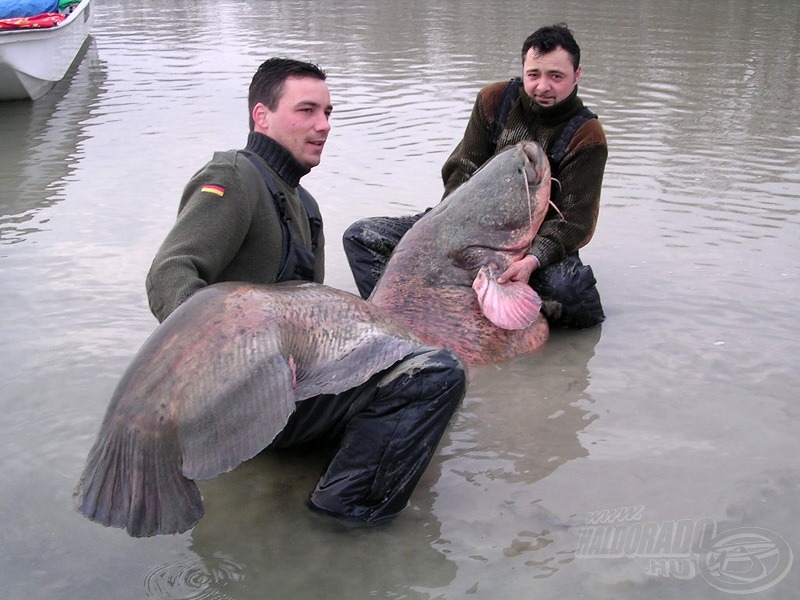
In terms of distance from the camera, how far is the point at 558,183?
4.54m

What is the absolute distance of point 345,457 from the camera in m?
2.79

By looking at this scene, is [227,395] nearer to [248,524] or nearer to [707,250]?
[248,524]

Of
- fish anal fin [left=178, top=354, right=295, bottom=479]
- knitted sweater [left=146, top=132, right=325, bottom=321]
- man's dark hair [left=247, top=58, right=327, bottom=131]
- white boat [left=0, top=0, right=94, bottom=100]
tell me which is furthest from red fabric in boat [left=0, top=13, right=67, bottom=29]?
fish anal fin [left=178, top=354, right=295, bottom=479]

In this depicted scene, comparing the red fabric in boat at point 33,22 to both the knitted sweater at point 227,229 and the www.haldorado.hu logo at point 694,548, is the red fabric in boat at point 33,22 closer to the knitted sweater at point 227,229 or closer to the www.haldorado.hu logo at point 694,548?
the knitted sweater at point 227,229

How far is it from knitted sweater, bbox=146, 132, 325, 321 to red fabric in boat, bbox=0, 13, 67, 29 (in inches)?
321

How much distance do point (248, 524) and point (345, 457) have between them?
39 cm

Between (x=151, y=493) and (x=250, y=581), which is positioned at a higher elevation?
(x=151, y=493)

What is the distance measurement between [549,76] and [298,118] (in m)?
1.75

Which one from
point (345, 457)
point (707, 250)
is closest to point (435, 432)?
point (345, 457)

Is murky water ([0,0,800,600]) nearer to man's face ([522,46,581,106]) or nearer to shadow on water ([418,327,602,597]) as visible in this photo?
shadow on water ([418,327,602,597])

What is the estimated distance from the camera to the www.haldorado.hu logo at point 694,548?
2527 millimetres

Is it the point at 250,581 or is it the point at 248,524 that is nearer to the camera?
the point at 250,581

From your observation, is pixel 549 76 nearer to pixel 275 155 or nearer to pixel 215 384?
pixel 275 155

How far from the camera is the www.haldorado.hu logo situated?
8.29 ft
